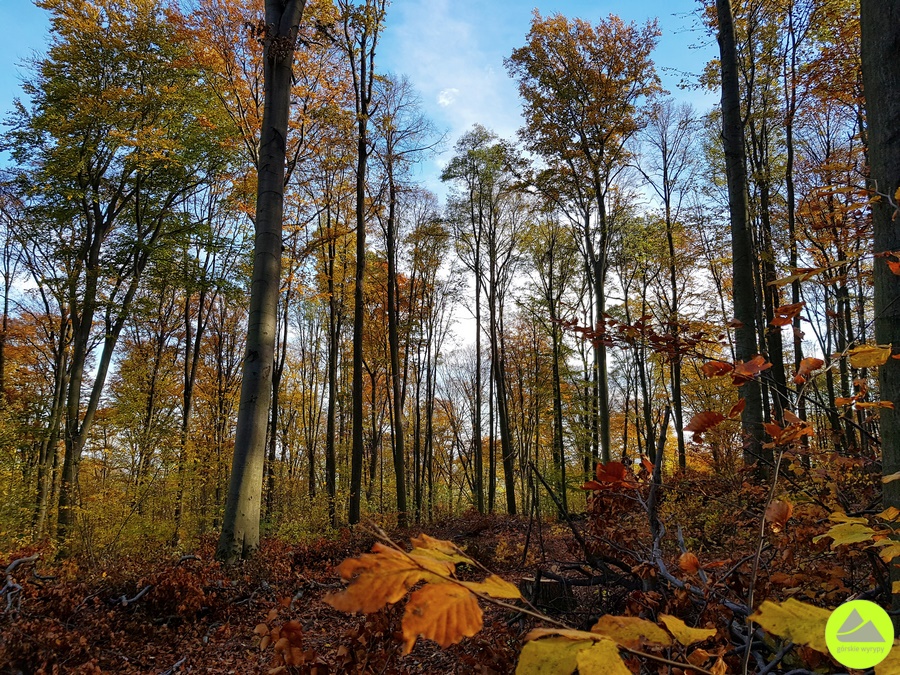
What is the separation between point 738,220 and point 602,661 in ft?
19.3

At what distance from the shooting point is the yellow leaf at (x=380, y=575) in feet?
1.76

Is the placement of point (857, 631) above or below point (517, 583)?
above

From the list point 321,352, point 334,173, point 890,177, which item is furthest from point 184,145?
point 890,177

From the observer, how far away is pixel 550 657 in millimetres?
597

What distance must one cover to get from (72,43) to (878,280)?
626 inches

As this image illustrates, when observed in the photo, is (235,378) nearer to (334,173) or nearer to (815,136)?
(334,173)

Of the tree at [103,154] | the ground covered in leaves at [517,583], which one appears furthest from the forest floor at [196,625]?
the tree at [103,154]

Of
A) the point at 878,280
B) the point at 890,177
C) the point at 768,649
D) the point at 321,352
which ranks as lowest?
the point at 768,649

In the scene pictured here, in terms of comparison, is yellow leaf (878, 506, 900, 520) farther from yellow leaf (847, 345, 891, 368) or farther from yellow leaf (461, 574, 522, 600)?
yellow leaf (461, 574, 522, 600)

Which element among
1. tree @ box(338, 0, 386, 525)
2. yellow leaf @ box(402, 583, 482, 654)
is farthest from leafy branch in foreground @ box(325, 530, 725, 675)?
tree @ box(338, 0, 386, 525)

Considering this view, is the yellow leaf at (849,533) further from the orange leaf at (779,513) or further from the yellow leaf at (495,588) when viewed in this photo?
the yellow leaf at (495,588)

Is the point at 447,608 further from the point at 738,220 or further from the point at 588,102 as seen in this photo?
the point at 588,102

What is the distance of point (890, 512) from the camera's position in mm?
1215

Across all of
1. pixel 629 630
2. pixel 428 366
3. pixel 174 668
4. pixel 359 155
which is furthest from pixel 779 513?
pixel 428 366
